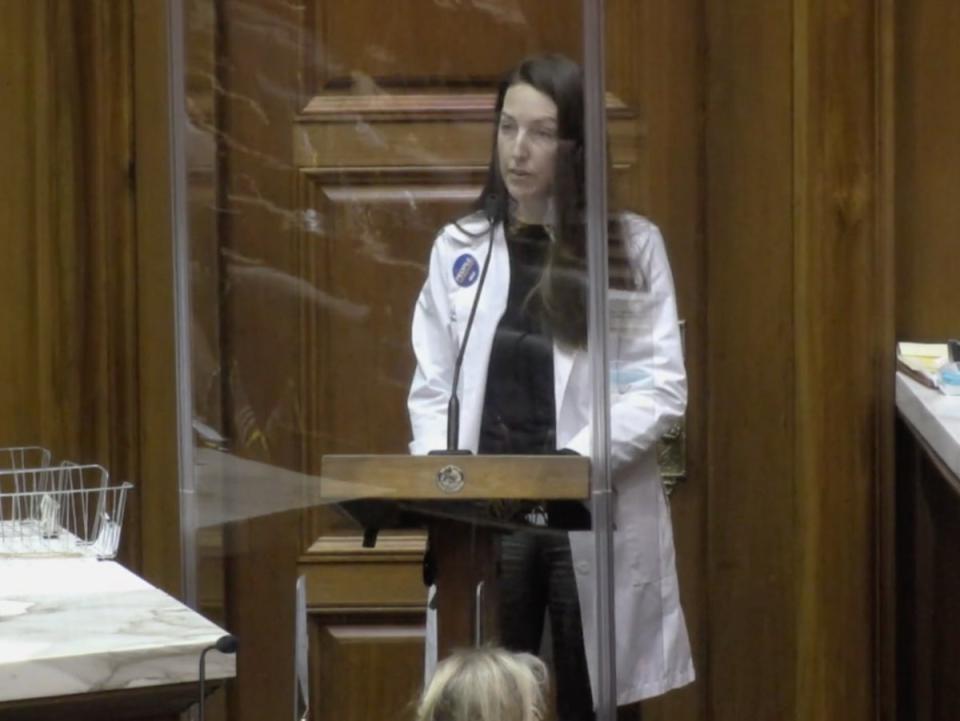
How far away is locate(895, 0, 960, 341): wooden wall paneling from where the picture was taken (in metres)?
3.32

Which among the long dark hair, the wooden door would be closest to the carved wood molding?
the wooden door

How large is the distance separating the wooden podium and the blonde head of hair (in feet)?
1.94

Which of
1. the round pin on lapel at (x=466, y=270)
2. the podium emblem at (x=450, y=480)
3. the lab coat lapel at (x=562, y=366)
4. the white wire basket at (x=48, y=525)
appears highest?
the round pin on lapel at (x=466, y=270)

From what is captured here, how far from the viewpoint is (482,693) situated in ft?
6.34

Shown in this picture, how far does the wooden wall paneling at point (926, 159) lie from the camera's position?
3324 mm

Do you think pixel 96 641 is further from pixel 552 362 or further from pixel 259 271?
pixel 259 271

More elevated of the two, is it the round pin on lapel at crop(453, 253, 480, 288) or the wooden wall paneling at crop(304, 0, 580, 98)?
the wooden wall paneling at crop(304, 0, 580, 98)

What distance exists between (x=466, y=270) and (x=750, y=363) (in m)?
0.75

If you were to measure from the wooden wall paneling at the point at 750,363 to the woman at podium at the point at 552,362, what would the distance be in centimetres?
50

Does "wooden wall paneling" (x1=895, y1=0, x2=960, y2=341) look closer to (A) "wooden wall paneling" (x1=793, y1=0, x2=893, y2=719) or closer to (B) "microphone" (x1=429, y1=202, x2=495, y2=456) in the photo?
(A) "wooden wall paneling" (x1=793, y1=0, x2=893, y2=719)

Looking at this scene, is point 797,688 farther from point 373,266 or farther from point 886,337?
point 373,266

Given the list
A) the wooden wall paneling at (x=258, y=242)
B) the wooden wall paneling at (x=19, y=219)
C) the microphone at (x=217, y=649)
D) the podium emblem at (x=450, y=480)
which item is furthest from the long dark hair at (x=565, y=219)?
the microphone at (x=217, y=649)

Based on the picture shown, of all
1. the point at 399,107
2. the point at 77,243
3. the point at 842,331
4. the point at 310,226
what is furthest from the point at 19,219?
the point at 842,331

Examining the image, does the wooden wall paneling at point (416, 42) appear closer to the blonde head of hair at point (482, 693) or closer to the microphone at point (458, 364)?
the microphone at point (458, 364)
